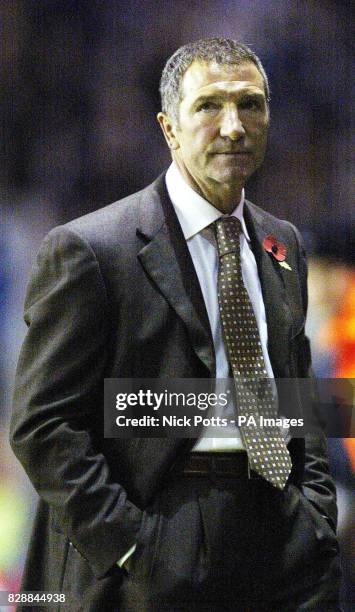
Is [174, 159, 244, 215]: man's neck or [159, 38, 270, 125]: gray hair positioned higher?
[159, 38, 270, 125]: gray hair

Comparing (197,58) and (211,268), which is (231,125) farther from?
(211,268)

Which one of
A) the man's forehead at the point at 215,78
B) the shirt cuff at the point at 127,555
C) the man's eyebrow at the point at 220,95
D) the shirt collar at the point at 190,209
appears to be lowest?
the shirt cuff at the point at 127,555

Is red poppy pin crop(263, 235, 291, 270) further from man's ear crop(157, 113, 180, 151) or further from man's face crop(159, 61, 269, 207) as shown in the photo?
man's ear crop(157, 113, 180, 151)

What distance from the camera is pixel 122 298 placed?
190cm

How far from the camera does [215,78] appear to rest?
199 centimetres

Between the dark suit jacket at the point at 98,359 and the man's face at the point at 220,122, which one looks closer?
the dark suit jacket at the point at 98,359

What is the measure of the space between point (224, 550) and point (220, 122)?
0.86m

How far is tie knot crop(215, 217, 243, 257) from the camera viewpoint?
2031mm

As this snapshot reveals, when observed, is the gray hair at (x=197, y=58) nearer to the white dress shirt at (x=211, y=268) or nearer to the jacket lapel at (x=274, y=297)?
the white dress shirt at (x=211, y=268)

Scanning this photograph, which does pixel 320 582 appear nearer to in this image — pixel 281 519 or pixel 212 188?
pixel 281 519

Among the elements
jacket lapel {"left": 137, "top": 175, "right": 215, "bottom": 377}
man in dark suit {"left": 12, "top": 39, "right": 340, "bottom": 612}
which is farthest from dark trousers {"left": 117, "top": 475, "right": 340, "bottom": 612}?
jacket lapel {"left": 137, "top": 175, "right": 215, "bottom": 377}

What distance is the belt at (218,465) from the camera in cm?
190

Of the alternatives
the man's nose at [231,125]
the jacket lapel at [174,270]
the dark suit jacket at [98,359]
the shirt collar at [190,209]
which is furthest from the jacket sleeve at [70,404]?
the man's nose at [231,125]

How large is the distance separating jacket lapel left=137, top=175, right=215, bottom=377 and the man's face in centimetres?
13
